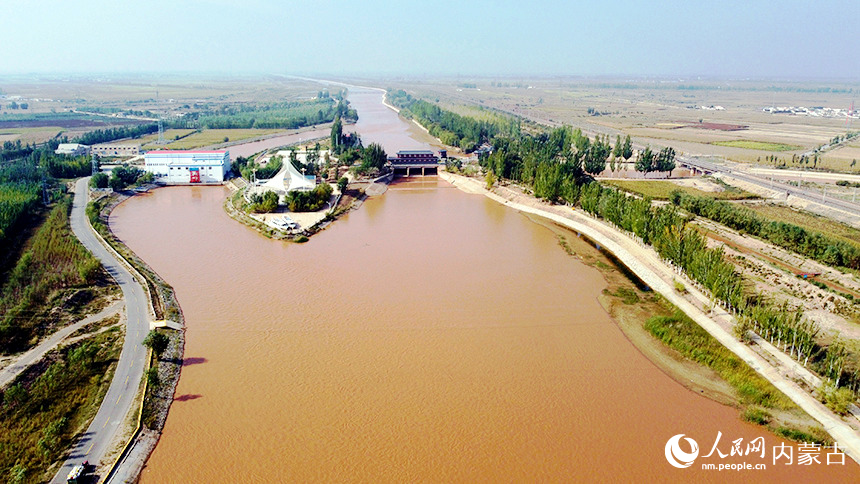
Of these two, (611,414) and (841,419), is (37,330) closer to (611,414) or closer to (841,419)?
(611,414)

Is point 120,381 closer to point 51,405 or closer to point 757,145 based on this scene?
point 51,405

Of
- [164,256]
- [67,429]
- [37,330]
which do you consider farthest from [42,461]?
[164,256]

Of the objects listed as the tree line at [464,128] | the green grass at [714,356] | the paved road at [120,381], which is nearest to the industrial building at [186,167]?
the paved road at [120,381]

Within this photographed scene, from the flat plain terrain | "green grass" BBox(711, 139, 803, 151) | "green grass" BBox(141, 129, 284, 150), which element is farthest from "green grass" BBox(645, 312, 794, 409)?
"green grass" BBox(141, 129, 284, 150)

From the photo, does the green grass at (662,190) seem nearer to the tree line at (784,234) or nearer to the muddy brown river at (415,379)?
Result: the tree line at (784,234)

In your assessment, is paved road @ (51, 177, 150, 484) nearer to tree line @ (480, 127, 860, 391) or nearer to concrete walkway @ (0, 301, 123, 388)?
concrete walkway @ (0, 301, 123, 388)

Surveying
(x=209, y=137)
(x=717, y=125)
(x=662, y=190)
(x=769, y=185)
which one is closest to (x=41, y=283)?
(x=662, y=190)
